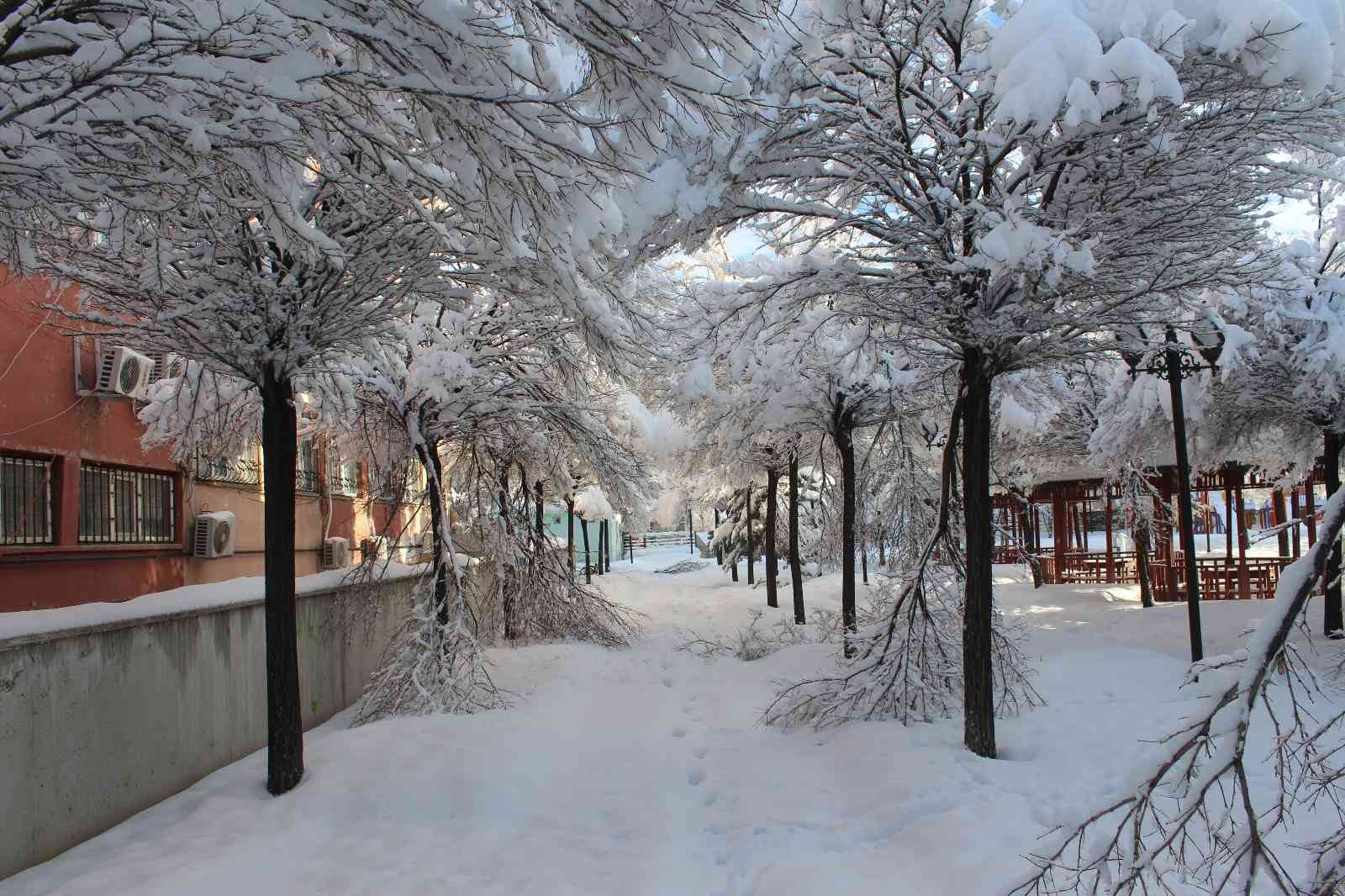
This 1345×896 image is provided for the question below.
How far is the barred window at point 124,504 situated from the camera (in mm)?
8469

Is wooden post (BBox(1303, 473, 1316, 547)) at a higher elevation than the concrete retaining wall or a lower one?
higher

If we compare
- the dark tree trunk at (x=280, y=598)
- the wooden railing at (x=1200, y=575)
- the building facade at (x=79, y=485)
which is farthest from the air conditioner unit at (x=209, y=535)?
the wooden railing at (x=1200, y=575)

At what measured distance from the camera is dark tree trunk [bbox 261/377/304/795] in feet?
19.5

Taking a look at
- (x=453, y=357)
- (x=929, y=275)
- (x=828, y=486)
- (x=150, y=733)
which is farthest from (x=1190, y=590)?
(x=150, y=733)

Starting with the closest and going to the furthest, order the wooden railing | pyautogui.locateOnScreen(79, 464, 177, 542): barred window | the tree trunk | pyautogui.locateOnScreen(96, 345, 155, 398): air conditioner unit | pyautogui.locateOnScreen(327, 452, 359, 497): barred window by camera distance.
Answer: pyautogui.locateOnScreen(96, 345, 155, 398): air conditioner unit, pyautogui.locateOnScreen(79, 464, 177, 542): barred window, the tree trunk, pyautogui.locateOnScreen(327, 452, 359, 497): barred window, the wooden railing

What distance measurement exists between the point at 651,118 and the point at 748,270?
8.85m

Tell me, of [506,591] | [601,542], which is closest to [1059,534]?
[506,591]

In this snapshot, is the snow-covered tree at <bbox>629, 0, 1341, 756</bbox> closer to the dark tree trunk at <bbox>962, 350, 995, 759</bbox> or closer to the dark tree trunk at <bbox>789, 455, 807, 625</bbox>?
the dark tree trunk at <bbox>962, 350, 995, 759</bbox>

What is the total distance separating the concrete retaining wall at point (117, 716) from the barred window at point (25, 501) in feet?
7.32

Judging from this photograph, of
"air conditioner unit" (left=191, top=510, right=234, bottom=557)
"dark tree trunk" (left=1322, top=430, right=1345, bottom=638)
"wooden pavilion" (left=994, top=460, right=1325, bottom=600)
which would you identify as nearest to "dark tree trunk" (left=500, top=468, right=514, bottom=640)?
"air conditioner unit" (left=191, top=510, right=234, bottom=557)

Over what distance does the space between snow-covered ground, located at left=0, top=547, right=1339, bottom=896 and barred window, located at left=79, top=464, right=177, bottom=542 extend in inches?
131

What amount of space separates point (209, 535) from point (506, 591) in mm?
3879

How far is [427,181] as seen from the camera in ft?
13.4

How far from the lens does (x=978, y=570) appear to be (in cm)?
630
